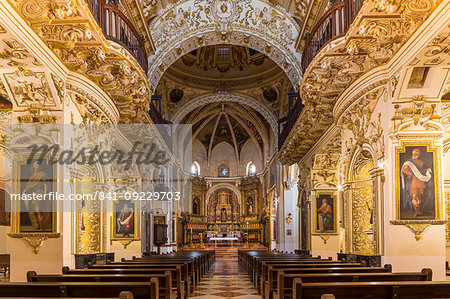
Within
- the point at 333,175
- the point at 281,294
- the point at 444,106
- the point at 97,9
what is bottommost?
the point at 281,294

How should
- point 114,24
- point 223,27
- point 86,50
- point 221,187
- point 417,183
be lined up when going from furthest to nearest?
point 221,187 < point 223,27 < point 114,24 < point 417,183 < point 86,50

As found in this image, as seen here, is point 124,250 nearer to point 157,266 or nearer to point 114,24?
point 157,266

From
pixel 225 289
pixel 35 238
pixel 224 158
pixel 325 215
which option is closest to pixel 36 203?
pixel 35 238

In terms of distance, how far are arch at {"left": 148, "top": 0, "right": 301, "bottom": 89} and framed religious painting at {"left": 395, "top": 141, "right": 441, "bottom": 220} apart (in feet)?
25.8

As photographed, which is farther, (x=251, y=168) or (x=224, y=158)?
(x=224, y=158)

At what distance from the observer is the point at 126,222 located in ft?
52.3

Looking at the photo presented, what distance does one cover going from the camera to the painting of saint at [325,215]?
Result: 16125 millimetres

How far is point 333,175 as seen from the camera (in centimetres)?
1680

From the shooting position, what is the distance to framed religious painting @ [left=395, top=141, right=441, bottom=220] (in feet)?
28.5

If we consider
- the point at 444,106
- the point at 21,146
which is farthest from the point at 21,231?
the point at 444,106

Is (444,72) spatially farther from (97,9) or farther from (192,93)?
(192,93)

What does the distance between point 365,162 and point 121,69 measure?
22.6ft

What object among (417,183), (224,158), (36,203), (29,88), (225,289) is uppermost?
(224,158)

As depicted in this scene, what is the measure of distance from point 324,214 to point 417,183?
7.55 m
